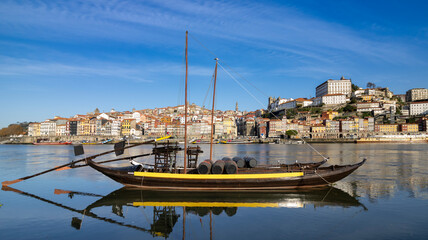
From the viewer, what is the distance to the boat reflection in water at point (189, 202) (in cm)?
1036

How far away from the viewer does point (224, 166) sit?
1405cm

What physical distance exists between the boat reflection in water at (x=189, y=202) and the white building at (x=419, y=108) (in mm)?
103846

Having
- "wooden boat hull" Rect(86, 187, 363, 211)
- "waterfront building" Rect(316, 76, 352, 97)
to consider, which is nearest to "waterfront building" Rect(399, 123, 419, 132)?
"waterfront building" Rect(316, 76, 352, 97)

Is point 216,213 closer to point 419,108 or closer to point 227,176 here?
point 227,176

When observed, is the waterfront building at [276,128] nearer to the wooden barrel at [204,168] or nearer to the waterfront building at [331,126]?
the waterfront building at [331,126]

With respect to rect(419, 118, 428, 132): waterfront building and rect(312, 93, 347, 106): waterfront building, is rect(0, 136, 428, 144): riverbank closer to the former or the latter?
rect(419, 118, 428, 132): waterfront building

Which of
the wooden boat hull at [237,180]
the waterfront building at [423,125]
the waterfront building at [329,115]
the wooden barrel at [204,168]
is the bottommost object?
the wooden boat hull at [237,180]

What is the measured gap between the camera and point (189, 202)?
39.9ft

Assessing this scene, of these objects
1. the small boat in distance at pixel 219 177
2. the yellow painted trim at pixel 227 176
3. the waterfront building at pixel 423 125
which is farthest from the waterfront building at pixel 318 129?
the yellow painted trim at pixel 227 176

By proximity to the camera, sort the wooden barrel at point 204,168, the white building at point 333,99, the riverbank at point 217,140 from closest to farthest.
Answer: the wooden barrel at point 204,168, the riverbank at point 217,140, the white building at point 333,99

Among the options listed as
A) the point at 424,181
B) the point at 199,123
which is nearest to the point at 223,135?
the point at 199,123

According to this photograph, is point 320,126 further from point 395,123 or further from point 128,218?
point 128,218

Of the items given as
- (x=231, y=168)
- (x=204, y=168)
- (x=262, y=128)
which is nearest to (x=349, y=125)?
(x=262, y=128)

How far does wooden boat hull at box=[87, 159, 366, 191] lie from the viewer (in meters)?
13.5
